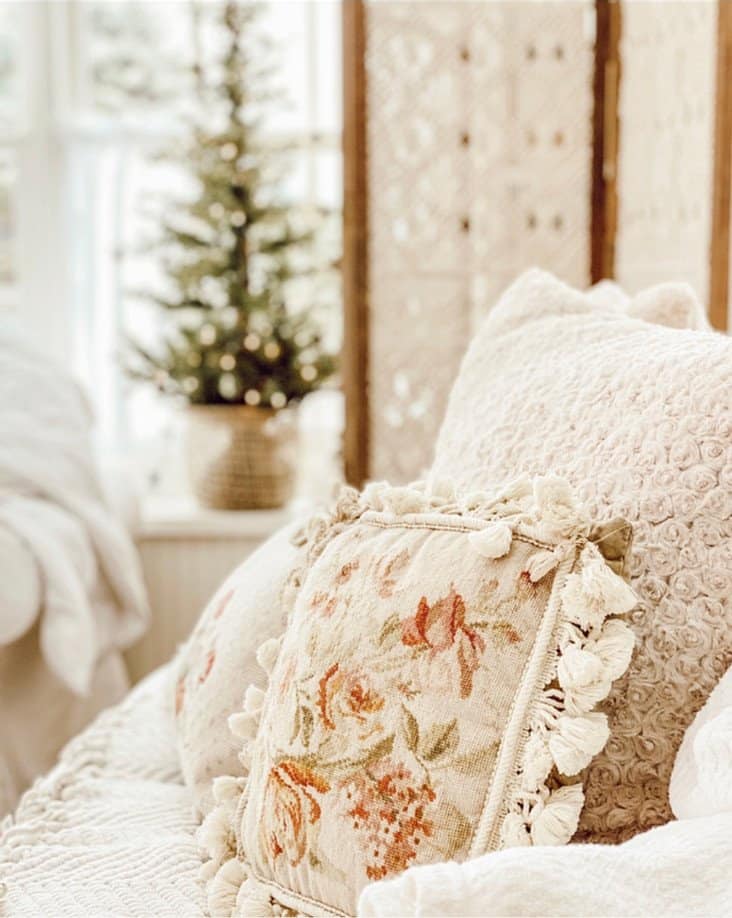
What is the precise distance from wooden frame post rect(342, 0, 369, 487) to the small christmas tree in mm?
598

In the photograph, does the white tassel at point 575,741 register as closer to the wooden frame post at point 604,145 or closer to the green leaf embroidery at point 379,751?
the green leaf embroidery at point 379,751

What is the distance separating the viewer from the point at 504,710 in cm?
85

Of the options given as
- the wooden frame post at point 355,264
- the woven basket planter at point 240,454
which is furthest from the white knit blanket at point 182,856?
the woven basket planter at point 240,454

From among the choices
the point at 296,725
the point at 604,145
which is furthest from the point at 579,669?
the point at 604,145

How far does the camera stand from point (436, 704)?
33.7 inches

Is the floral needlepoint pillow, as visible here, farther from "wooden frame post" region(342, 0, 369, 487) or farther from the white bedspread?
"wooden frame post" region(342, 0, 369, 487)

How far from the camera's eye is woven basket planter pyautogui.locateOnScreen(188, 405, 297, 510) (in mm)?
2953

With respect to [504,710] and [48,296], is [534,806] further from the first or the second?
[48,296]

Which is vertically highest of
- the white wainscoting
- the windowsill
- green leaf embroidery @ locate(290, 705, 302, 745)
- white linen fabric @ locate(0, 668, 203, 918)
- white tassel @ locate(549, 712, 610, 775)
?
white tassel @ locate(549, 712, 610, 775)

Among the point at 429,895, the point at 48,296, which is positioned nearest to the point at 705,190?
the point at 429,895

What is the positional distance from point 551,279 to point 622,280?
1183 mm

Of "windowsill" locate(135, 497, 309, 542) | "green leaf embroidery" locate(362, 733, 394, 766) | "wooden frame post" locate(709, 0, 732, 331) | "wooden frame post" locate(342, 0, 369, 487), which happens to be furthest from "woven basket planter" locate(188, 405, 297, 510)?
"green leaf embroidery" locate(362, 733, 394, 766)

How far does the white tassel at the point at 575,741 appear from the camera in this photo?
82 centimetres

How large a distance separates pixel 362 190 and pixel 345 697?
1629 mm
